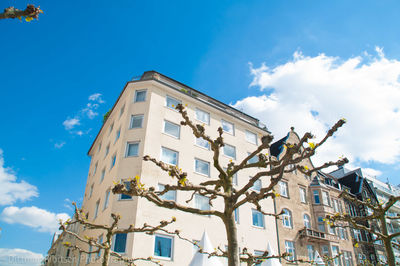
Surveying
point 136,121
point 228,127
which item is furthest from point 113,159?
point 228,127

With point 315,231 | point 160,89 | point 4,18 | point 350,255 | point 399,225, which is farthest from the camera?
point 399,225

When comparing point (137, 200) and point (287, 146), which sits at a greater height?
point (137, 200)

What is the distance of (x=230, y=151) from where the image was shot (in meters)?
27.4

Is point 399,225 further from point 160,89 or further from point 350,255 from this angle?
point 160,89

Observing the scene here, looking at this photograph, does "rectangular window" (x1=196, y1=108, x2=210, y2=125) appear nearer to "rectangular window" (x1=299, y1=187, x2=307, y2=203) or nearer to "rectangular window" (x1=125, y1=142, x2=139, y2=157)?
"rectangular window" (x1=125, y1=142, x2=139, y2=157)

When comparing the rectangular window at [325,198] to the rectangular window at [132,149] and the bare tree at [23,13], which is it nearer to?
the rectangular window at [132,149]

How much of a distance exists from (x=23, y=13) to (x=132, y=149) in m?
18.3

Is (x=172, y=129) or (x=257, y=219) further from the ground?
(x=172, y=129)

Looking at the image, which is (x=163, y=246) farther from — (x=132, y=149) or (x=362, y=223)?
(x=362, y=223)

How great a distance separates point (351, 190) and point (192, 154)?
35.0m

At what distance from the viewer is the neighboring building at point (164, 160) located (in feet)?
61.7

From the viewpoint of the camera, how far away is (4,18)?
4176 millimetres

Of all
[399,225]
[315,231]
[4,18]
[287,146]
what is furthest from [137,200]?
[399,225]

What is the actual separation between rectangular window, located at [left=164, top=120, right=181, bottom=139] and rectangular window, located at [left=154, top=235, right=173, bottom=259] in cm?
858
